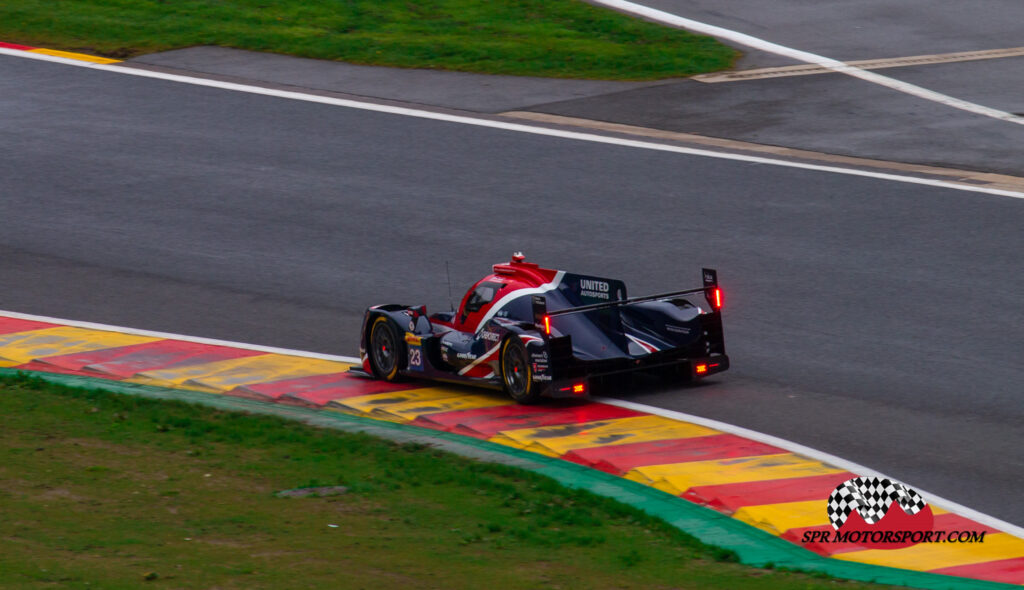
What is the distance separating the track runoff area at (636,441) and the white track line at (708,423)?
0.02 m

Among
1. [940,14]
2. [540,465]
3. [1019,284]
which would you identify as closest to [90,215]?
[540,465]

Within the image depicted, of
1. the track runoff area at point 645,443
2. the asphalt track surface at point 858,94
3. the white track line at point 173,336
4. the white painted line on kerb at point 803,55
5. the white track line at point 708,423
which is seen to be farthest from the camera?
the white painted line on kerb at point 803,55

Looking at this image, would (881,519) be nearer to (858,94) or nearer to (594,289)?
(594,289)

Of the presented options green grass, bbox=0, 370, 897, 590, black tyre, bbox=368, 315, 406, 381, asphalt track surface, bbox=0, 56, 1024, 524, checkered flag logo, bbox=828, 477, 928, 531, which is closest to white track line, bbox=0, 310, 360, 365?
asphalt track surface, bbox=0, 56, 1024, 524

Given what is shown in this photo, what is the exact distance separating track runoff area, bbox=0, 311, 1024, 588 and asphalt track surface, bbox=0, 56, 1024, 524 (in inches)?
17.5

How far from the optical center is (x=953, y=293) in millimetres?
17078

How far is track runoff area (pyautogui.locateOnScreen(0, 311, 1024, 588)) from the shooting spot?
10.2m

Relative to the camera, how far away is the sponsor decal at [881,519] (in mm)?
10203

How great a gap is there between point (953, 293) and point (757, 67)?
39.0ft

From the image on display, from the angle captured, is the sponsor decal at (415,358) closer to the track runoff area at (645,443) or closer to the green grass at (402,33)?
the track runoff area at (645,443)

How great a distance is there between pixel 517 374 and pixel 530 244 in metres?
6.13

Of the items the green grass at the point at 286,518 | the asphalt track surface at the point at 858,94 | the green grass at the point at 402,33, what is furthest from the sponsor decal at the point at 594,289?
the green grass at the point at 402,33

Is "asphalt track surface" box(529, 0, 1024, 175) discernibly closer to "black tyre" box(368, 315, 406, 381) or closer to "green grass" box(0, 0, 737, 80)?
"green grass" box(0, 0, 737, 80)

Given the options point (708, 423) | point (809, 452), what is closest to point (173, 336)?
point (708, 423)
